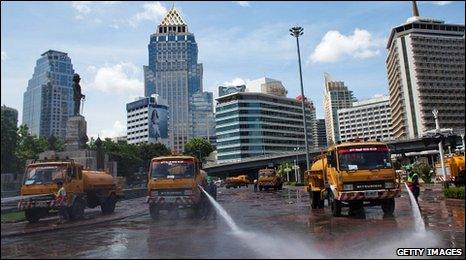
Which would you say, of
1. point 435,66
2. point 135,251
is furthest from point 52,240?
point 435,66

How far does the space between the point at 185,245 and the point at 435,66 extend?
532 ft

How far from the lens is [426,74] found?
150m

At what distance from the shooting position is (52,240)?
1429cm

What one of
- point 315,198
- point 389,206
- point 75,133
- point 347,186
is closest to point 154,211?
point 315,198

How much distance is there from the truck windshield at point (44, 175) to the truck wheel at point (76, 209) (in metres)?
1.78

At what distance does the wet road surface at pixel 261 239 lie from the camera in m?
10.1

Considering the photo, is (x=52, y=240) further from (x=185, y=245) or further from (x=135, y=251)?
(x=185, y=245)

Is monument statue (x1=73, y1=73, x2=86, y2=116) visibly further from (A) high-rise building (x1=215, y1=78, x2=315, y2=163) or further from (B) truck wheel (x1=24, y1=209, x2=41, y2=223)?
(A) high-rise building (x1=215, y1=78, x2=315, y2=163)

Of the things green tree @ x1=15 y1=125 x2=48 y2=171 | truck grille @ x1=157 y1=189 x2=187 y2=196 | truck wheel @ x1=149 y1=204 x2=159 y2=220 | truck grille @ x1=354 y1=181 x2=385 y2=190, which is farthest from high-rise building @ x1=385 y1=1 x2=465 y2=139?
truck grille @ x1=157 y1=189 x2=187 y2=196

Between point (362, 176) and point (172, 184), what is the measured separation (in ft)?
27.7

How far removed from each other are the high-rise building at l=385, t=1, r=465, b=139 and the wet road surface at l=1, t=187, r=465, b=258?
141 metres

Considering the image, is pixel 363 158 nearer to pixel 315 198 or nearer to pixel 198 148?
pixel 315 198

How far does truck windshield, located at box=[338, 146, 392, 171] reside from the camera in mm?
16453

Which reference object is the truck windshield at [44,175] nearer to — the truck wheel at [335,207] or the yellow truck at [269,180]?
the truck wheel at [335,207]
